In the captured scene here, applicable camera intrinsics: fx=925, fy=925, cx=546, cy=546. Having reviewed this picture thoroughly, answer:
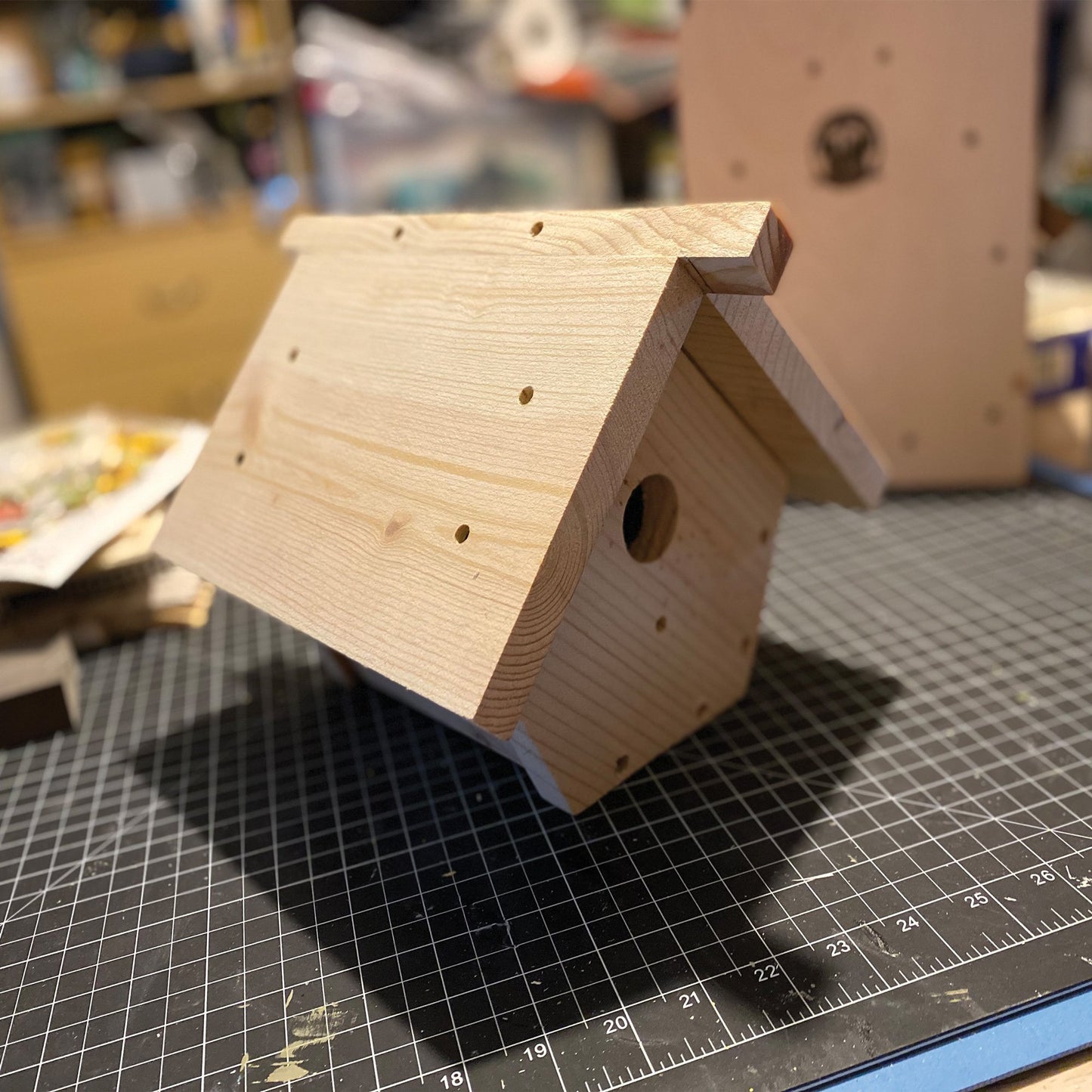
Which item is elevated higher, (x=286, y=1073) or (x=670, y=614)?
(x=670, y=614)

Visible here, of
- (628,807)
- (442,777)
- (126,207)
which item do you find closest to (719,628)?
(628,807)

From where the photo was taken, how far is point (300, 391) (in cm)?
90

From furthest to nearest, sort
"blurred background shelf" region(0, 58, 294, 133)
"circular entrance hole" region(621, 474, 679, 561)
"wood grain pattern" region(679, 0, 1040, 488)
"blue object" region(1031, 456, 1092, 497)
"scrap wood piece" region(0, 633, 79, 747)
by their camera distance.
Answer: "blurred background shelf" region(0, 58, 294, 133) < "blue object" region(1031, 456, 1092, 497) < "wood grain pattern" region(679, 0, 1040, 488) < "scrap wood piece" region(0, 633, 79, 747) < "circular entrance hole" region(621, 474, 679, 561)

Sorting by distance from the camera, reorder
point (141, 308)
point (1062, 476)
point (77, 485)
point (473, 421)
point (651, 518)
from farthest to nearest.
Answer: point (141, 308), point (1062, 476), point (77, 485), point (651, 518), point (473, 421)

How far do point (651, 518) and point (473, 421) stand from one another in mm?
238

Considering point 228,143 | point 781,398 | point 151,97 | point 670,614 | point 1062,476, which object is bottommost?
point 1062,476

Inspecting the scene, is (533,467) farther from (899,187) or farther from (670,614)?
(899,187)

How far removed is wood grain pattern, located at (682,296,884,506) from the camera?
0.75 meters

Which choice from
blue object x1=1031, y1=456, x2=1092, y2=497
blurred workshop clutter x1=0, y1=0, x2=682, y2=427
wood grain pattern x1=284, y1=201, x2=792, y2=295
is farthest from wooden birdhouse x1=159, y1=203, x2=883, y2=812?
blurred workshop clutter x1=0, y1=0, x2=682, y2=427

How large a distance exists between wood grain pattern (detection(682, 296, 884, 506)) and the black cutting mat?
0.78ft

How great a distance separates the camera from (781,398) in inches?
32.4

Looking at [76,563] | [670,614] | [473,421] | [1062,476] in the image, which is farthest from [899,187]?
[76,563]

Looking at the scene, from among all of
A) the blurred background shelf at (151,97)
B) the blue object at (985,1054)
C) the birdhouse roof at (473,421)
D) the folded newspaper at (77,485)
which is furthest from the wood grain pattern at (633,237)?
the blurred background shelf at (151,97)

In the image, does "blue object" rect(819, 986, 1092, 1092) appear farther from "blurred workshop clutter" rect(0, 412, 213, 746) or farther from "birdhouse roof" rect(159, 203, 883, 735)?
"blurred workshop clutter" rect(0, 412, 213, 746)
